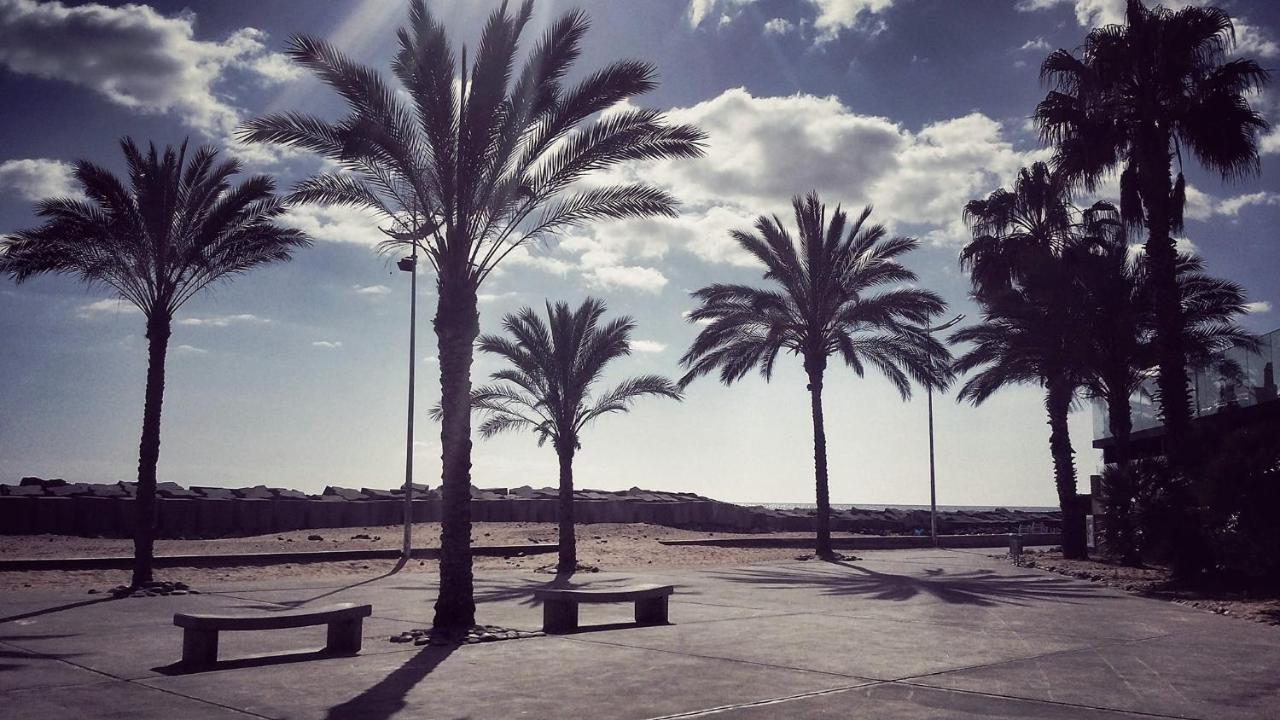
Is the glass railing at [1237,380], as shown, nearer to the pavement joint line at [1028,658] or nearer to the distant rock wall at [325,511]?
the pavement joint line at [1028,658]

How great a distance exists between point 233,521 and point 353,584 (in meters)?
16.5

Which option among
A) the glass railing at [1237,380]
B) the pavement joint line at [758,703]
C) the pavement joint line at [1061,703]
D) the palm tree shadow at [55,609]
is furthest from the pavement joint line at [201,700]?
the glass railing at [1237,380]

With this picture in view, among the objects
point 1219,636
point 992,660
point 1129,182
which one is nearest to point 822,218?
point 1129,182

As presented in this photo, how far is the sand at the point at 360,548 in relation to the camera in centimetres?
1869

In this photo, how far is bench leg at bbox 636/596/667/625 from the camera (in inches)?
453

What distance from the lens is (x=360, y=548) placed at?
26.8 m

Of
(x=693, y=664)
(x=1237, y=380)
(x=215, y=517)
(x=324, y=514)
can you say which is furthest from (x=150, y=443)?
(x=1237, y=380)

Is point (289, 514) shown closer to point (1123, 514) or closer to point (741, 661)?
point (1123, 514)

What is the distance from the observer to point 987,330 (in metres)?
29.2

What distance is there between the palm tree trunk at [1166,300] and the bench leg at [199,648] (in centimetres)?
1695

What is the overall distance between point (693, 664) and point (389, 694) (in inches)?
106

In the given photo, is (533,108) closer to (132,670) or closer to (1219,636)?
(132,670)

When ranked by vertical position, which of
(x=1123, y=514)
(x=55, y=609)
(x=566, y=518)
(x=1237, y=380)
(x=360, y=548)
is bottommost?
(x=360, y=548)

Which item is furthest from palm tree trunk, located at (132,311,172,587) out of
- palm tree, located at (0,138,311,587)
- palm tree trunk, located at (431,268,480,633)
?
palm tree trunk, located at (431,268,480,633)
